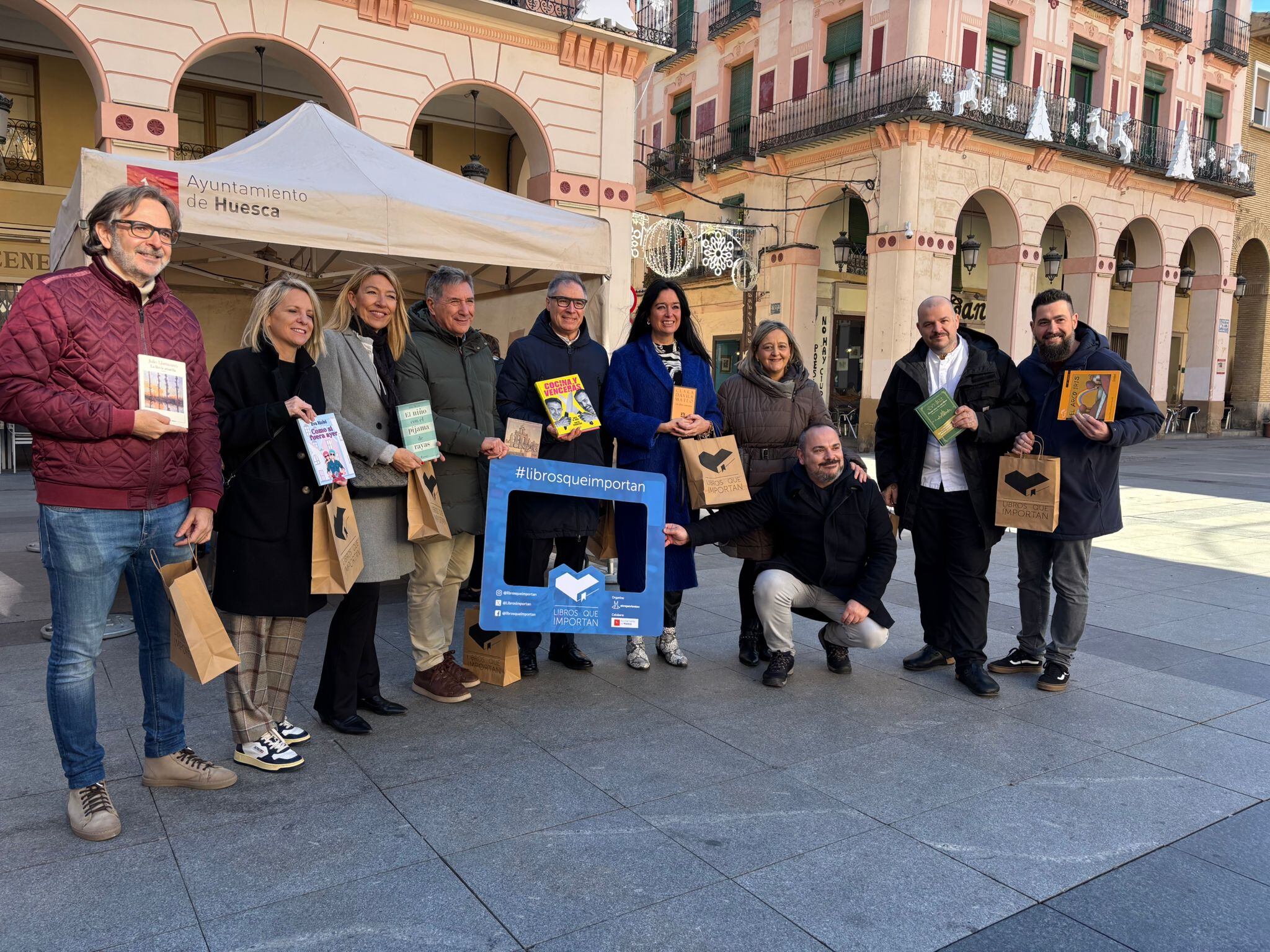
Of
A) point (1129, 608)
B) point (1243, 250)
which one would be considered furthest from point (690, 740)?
point (1243, 250)

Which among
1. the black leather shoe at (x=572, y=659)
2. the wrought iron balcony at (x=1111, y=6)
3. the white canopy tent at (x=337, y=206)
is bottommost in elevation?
the black leather shoe at (x=572, y=659)

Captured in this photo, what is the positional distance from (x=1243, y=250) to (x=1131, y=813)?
104ft

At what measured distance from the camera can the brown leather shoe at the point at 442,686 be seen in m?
4.27

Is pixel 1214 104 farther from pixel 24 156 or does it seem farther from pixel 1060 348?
pixel 24 156

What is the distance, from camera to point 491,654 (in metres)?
4.51

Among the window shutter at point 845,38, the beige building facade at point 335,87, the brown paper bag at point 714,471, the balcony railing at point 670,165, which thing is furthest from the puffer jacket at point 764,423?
the balcony railing at point 670,165

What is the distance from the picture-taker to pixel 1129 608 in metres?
6.45

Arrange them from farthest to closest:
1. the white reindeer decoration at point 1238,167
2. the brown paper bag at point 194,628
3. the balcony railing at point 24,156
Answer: the white reindeer decoration at point 1238,167 < the balcony railing at point 24,156 < the brown paper bag at point 194,628

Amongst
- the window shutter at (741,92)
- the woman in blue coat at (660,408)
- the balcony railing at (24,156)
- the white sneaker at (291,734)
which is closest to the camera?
the white sneaker at (291,734)

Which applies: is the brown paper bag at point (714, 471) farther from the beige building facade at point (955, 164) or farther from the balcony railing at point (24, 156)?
Result: the beige building facade at point (955, 164)

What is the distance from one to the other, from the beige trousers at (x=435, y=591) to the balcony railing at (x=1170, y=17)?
2515 cm

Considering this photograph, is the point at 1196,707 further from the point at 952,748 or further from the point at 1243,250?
the point at 1243,250

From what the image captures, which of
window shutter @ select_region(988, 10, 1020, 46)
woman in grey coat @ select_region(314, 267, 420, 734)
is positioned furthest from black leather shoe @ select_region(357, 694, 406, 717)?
window shutter @ select_region(988, 10, 1020, 46)

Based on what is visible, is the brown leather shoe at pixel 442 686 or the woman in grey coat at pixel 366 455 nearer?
the woman in grey coat at pixel 366 455
